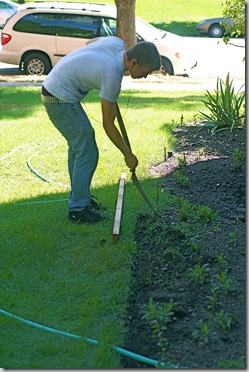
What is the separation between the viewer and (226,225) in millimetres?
6551

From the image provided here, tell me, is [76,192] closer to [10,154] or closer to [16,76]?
[10,154]

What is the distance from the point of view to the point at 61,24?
1994 centimetres

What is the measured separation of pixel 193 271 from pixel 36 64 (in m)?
15.1

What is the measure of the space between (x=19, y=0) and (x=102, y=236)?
120ft

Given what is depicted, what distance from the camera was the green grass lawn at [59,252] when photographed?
14.8 feet

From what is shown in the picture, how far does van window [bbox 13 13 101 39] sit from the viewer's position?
1980 cm

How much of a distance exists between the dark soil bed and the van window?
11841mm

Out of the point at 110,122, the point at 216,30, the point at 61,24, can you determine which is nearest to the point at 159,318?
the point at 110,122

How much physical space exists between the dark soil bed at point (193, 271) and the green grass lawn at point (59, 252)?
0.14 metres

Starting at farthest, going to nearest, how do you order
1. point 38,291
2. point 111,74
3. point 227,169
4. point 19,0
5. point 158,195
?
point 19,0
point 227,169
point 158,195
point 111,74
point 38,291

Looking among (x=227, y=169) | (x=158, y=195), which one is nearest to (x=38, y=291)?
(x=158, y=195)

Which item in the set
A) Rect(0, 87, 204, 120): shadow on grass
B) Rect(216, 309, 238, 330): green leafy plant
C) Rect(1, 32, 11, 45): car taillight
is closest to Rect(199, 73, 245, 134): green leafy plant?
Rect(0, 87, 204, 120): shadow on grass

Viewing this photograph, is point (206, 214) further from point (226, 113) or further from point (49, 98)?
point (226, 113)

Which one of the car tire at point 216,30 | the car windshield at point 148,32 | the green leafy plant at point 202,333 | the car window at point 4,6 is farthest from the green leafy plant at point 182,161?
the car window at point 4,6
